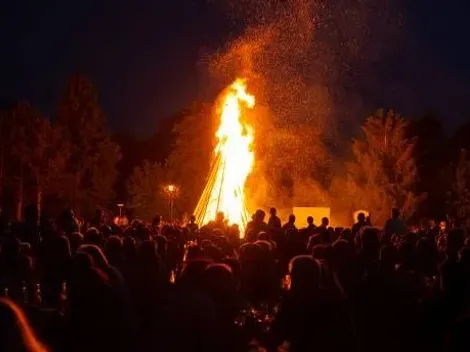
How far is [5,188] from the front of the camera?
48594mm

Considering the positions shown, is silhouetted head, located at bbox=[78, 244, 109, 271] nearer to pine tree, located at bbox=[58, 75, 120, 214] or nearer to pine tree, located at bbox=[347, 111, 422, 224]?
pine tree, located at bbox=[347, 111, 422, 224]

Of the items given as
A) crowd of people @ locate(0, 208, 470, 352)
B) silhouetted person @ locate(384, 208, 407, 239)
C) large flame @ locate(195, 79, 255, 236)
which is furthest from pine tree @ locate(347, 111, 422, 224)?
crowd of people @ locate(0, 208, 470, 352)

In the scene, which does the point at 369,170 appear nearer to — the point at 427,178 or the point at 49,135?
the point at 427,178

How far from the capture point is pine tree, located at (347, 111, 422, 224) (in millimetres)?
48844

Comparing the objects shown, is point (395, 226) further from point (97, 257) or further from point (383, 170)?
point (383, 170)

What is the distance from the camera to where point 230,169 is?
31219 millimetres

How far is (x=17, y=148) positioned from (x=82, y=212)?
23.6 feet

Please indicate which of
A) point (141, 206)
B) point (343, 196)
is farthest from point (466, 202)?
point (141, 206)

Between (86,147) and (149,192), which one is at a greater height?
(86,147)

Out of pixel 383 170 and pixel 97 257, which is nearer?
pixel 97 257

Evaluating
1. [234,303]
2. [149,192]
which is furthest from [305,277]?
[149,192]

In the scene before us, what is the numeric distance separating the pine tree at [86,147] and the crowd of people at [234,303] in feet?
139

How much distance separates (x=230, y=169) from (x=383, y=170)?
2160 cm

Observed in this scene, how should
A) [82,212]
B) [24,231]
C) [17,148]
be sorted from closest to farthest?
1. [24,231]
2. [17,148]
3. [82,212]
